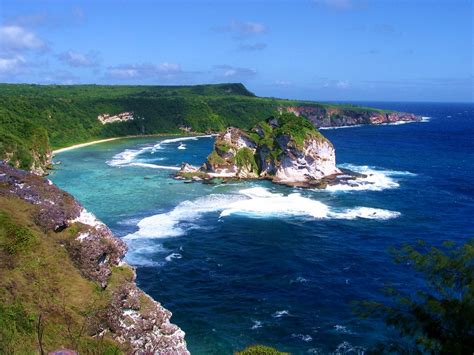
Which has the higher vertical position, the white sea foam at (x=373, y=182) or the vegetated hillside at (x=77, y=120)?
the vegetated hillside at (x=77, y=120)

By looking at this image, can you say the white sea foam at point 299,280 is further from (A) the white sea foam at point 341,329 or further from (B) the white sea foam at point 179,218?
(B) the white sea foam at point 179,218

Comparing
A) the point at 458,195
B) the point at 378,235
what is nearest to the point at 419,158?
the point at 458,195

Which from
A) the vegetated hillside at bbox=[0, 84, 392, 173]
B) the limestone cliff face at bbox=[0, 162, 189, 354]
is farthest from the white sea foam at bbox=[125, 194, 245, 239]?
the vegetated hillside at bbox=[0, 84, 392, 173]

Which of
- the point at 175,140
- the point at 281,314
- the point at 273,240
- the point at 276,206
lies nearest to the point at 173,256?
the point at 273,240

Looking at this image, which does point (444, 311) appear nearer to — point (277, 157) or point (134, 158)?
point (277, 157)

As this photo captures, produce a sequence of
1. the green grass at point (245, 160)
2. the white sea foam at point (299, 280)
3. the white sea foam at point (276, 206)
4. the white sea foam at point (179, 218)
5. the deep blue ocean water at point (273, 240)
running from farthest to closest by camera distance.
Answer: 1. the green grass at point (245, 160)
2. the white sea foam at point (276, 206)
3. the white sea foam at point (179, 218)
4. the white sea foam at point (299, 280)
5. the deep blue ocean water at point (273, 240)

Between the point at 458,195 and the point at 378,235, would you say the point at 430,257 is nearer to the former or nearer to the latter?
the point at 378,235

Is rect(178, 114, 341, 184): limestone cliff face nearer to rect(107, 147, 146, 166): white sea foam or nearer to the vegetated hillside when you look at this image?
rect(107, 147, 146, 166): white sea foam

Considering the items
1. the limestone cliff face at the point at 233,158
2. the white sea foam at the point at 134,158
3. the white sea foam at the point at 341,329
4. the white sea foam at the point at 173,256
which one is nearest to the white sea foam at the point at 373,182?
the limestone cliff face at the point at 233,158
